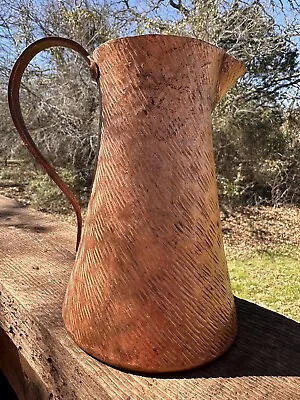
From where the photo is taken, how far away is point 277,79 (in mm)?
4426

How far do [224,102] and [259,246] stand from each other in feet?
5.09

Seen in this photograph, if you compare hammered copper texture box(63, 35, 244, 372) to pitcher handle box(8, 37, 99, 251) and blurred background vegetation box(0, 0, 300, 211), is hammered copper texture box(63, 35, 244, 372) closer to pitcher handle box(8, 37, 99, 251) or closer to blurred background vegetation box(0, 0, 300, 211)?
pitcher handle box(8, 37, 99, 251)

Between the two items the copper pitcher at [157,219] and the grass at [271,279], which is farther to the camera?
the grass at [271,279]

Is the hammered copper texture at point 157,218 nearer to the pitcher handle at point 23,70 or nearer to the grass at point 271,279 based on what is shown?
the pitcher handle at point 23,70

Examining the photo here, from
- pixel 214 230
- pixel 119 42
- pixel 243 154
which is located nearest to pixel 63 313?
pixel 214 230

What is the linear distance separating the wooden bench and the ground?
187 centimetres

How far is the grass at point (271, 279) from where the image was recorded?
2477mm

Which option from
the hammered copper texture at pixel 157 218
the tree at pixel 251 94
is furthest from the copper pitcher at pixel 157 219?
the tree at pixel 251 94

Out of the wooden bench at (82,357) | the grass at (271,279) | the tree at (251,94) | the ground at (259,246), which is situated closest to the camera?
the wooden bench at (82,357)

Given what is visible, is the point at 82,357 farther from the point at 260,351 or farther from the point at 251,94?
the point at 251,94

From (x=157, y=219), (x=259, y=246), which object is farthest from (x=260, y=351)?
(x=259, y=246)

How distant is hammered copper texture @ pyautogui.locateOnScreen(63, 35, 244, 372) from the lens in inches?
18.3

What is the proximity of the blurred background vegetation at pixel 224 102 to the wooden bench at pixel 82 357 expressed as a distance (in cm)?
370

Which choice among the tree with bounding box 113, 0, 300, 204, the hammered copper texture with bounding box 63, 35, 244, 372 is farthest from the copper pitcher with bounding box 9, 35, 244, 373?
the tree with bounding box 113, 0, 300, 204
